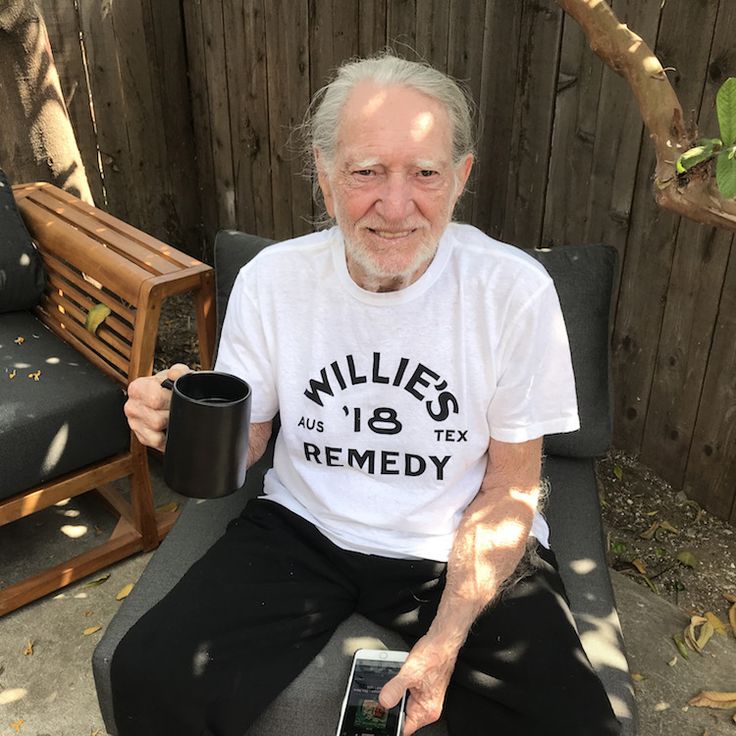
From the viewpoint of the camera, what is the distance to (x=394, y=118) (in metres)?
1.53

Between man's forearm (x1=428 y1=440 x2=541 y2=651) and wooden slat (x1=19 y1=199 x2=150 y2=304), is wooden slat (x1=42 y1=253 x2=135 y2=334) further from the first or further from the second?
man's forearm (x1=428 y1=440 x2=541 y2=651)

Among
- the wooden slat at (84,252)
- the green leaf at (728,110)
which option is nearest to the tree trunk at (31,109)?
the wooden slat at (84,252)

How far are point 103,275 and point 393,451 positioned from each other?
1.23 metres

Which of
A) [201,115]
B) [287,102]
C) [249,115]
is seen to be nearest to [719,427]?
[287,102]

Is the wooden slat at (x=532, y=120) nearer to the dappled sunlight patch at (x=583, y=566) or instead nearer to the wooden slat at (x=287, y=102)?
the wooden slat at (x=287, y=102)

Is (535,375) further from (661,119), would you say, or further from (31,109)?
(31,109)

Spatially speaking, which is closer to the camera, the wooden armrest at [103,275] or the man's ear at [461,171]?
the man's ear at [461,171]

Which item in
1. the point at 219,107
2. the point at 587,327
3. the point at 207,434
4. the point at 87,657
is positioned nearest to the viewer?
the point at 207,434

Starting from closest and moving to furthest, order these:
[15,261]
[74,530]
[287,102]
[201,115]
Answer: [15,261]
[74,530]
[287,102]
[201,115]

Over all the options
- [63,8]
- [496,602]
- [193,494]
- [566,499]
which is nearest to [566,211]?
[566,499]

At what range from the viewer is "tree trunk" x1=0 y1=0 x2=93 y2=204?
2.85m

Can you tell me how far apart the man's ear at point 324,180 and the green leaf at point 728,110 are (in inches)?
31.8

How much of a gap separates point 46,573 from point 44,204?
1.28m

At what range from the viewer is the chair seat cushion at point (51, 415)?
2.25m
